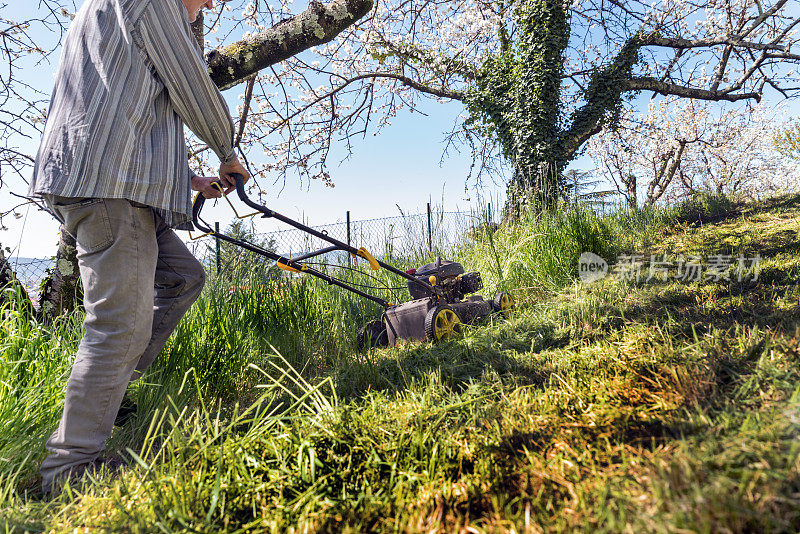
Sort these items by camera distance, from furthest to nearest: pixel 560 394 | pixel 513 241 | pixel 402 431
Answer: pixel 513 241, pixel 560 394, pixel 402 431

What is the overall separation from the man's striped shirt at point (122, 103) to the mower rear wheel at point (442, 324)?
1809 mm

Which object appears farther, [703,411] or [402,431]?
[402,431]

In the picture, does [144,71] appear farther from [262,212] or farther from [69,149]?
[262,212]

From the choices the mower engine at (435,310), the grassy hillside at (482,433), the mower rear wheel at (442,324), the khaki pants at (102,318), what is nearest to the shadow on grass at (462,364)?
the grassy hillside at (482,433)

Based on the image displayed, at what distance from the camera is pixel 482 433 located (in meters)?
1.41

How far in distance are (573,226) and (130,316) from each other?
4.42m

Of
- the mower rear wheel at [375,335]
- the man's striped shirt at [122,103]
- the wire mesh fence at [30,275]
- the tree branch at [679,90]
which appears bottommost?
the mower rear wheel at [375,335]

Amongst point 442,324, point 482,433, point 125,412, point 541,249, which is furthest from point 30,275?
point 541,249

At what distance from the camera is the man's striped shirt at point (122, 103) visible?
174 centimetres

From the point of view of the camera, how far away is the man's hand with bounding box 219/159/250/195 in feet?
7.21

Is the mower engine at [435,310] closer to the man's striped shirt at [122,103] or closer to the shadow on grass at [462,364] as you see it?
the shadow on grass at [462,364]

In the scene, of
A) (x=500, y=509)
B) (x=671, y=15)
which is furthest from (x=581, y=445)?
(x=671, y=15)

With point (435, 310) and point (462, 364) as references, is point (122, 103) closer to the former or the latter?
point (462, 364)

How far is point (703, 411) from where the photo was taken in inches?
50.1
